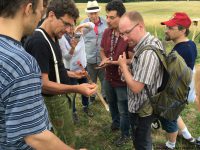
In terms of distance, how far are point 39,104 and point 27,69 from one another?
0.22 metres

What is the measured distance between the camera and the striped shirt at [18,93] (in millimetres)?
1485

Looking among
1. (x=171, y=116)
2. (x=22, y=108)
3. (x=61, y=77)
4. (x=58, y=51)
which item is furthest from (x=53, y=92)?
(x=22, y=108)

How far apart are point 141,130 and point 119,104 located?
3.33ft

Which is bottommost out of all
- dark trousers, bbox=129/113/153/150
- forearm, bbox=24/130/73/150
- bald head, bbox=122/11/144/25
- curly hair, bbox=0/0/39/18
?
dark trousers, bbox=129/113/153/150

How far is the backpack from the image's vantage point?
319 centimetres

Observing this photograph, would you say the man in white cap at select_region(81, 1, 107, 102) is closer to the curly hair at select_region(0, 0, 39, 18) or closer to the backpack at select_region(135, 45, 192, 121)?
the backpack at select_region(135, 45, 192, 121)

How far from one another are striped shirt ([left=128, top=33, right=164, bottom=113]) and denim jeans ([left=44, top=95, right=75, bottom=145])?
830 mm

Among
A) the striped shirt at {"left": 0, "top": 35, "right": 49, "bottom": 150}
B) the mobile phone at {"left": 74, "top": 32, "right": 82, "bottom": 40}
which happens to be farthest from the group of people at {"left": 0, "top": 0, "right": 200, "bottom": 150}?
the mobile phone at {"left": 74, "top": 32, "right": 82, "bottom": 40}

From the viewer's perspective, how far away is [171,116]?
3.45 m

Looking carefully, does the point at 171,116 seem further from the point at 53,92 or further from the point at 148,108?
the point at 53,92

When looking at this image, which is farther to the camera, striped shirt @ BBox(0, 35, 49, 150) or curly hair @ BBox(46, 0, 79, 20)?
curly hair @ BBox(46, 0, 79, 20)

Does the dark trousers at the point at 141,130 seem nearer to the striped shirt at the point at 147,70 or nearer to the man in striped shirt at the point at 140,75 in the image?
the man in striped shirt at the point at 140,75

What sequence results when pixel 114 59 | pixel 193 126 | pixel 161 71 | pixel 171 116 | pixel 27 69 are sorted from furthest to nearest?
pixel 193 126 < pixel 114 59 < pixel 171 116 < pixel 161 71 < pixel 27 69

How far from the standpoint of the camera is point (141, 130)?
11.5 feet
